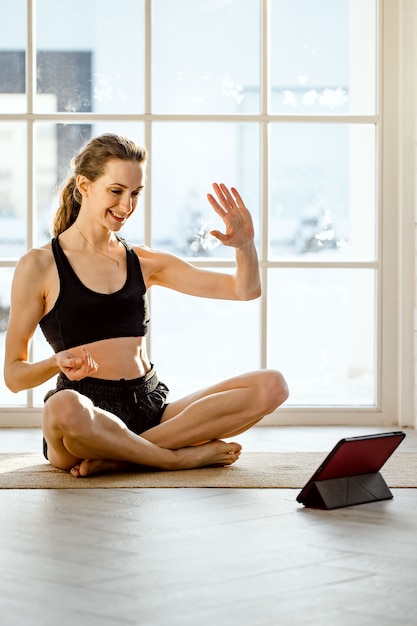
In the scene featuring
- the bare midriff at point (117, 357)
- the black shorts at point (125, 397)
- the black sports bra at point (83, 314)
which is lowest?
the black shorts at point (125, 397)

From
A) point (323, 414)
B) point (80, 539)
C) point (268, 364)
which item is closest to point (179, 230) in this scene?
point (268, 364)

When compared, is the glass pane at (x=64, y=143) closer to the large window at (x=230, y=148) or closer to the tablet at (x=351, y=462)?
the large window at (x=230, y=148)

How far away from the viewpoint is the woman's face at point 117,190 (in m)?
3.03

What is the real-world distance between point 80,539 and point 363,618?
73 centimetres

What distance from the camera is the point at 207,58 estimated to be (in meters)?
4.14

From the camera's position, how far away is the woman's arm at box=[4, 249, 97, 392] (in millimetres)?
2867

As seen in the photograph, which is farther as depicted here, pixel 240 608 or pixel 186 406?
pixel 186 406

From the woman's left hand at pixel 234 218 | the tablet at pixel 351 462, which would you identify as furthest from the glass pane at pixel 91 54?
the tablet at pixel 351 462

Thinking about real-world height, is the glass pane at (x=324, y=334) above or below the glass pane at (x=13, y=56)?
below

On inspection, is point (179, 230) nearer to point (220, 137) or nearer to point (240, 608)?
point (220, 137)

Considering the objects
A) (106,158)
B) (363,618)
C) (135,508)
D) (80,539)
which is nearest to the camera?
(363,618)

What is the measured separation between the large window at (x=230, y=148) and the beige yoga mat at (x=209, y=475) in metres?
0.97

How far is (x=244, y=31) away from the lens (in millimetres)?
4137

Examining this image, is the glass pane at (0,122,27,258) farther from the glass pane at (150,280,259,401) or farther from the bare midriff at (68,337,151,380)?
the bare midriff at (68,337,151,380)
